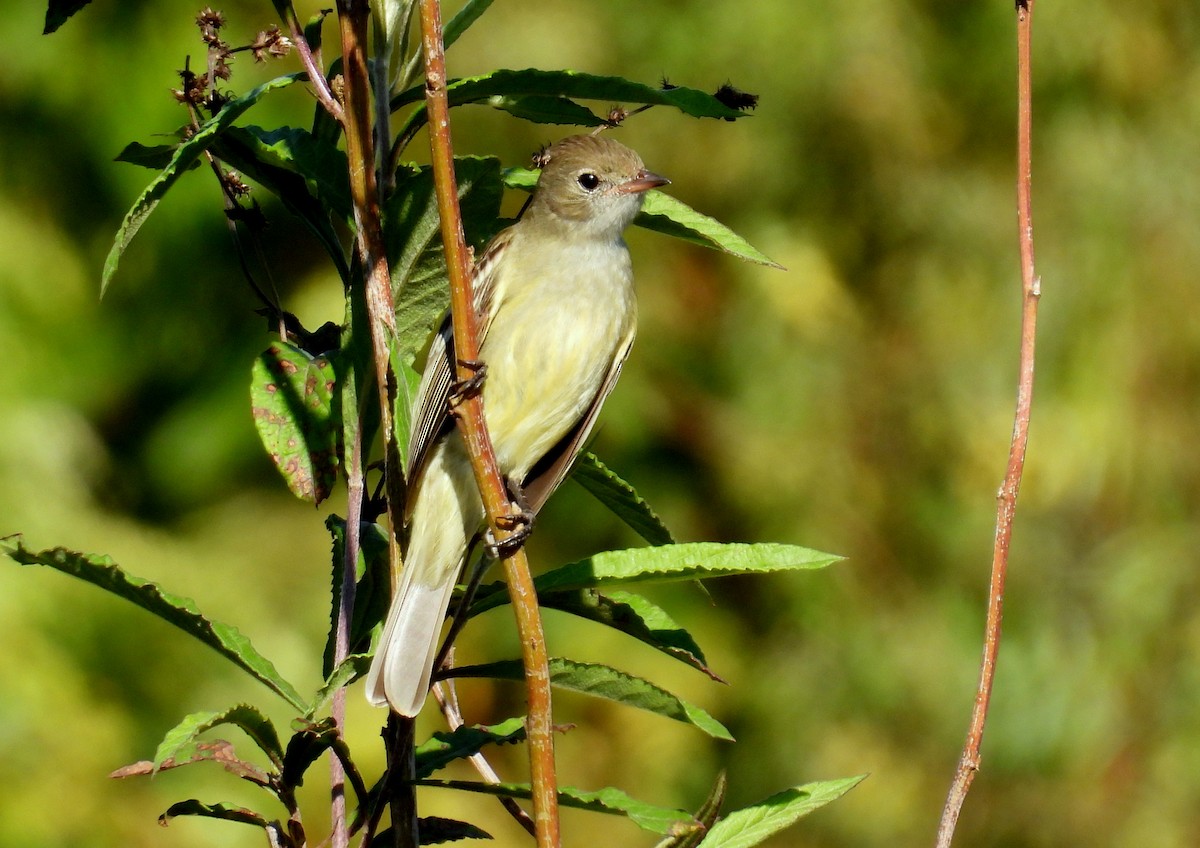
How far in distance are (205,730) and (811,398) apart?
6281 mm

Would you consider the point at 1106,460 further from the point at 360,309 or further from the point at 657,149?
the point at 360,309

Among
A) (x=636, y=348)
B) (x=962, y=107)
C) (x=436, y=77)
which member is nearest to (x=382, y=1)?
(x=436, y=77)

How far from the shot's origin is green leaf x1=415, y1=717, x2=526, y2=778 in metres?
1.82

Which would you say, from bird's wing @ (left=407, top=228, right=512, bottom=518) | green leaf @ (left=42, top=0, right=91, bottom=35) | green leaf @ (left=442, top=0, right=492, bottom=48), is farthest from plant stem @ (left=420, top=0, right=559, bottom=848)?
bird's wing @ (left=407, top=228, right=512, bottom=518)

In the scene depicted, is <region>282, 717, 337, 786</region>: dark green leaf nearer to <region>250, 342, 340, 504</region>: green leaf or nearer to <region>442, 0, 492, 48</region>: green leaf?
<region>250, 342, 340, 504</region>: green leaf

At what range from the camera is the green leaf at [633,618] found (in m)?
1.83

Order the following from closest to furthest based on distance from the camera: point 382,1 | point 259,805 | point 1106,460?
1. point 382,1
2. point 259,805
3. point 1106,460

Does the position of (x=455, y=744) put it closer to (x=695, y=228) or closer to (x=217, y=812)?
(x=217, y=812)

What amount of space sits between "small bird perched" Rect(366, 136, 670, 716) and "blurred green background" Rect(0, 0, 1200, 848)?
3.20 m

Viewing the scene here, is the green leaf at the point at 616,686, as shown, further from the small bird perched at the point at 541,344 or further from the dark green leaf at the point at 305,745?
the small bird perched at the point at 541,344

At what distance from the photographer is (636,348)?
7.44 metres

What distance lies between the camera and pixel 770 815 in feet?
5.78

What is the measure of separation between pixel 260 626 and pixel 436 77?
5.22 meters

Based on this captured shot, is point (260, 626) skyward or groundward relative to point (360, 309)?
groundward
